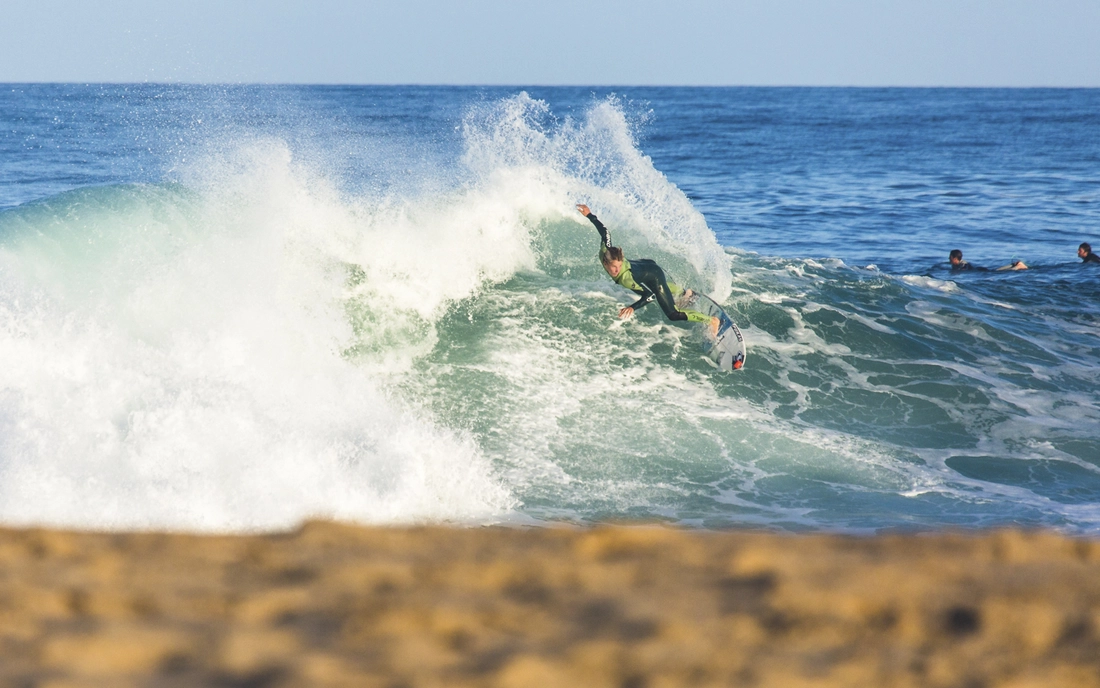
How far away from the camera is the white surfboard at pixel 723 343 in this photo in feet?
32.2

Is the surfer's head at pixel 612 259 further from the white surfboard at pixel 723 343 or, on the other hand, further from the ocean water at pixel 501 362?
the white surfboard at pixel 723 343

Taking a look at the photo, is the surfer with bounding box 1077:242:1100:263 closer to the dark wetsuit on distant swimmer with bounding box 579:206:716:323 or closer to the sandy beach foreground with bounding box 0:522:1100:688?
the dark wetsuit on distant swimmer with bounding box 579:206:716:323

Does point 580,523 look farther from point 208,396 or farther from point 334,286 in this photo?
point 334,286

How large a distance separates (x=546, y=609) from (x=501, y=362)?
23.8 feet

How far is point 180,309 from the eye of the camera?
346 inches

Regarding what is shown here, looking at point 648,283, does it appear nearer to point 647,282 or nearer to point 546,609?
point 647,282

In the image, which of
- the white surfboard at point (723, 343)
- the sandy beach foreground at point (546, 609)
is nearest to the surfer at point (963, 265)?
the white surfboard at point (723, 343)

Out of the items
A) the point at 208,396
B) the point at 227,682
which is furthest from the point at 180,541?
the point at 208,396

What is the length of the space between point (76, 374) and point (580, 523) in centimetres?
432

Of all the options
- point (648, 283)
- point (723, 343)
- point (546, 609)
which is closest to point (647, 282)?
point (648, 283)

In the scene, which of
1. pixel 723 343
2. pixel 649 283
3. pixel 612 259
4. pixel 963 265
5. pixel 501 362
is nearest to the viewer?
pixel 612 259

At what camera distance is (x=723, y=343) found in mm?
9992

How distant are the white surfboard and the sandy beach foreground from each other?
6851 millimetres

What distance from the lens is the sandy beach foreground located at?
201 cm
